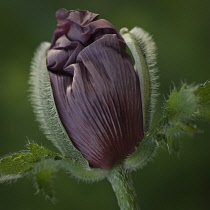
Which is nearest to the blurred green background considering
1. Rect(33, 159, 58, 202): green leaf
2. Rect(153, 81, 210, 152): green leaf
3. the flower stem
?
Rect(33, 159, 58, 202): green leaf

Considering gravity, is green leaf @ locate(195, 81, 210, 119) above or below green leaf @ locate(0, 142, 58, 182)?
above

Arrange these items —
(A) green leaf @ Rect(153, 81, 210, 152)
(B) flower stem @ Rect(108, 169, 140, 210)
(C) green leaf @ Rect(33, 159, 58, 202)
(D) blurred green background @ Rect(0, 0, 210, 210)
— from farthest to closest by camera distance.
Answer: (D) blurred green background @ Rect(0, 0, 210, 210), (C) green leaf @ Rect(33, 159, 58, 202), (B) flower stem @ Rect(108, 169, 140, 210), (A) green leaf @ Rect(153, 81, 210, 152)

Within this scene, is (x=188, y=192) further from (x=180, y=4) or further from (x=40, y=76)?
(x=40, y=76)

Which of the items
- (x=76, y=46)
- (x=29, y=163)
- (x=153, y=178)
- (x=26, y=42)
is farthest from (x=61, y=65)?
(x=26, y=42)

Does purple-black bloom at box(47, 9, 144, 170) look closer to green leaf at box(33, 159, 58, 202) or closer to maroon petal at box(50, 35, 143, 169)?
maroon petal at box(50, 35, 143, 169)

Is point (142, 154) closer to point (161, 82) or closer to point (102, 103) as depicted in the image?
point (102, 103)

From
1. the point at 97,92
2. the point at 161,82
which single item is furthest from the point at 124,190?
the point at 161,82
